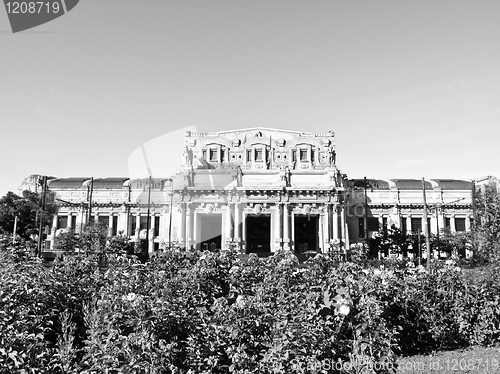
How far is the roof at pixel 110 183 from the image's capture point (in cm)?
6653

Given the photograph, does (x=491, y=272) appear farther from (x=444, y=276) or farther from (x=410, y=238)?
(x=410, y=238)

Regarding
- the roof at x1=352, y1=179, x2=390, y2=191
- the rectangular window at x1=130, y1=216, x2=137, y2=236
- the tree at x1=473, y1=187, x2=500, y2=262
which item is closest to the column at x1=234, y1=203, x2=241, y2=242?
the rectangular window at x1=130, y1=216, x2=137, y2=236

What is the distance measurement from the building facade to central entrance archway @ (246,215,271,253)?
0.15m

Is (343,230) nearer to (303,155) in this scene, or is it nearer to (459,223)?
(303,155)

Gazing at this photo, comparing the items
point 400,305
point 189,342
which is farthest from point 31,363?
point 400,305

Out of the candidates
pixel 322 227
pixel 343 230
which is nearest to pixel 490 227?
pixel 322 227

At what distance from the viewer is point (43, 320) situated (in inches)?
317

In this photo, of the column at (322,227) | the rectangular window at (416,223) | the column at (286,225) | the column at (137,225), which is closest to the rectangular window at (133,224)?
the column at (137,225)

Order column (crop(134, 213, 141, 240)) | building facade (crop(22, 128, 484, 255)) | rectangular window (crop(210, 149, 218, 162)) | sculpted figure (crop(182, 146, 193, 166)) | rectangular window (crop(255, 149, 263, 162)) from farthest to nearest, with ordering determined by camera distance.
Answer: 1. rectangular window (crop(210, 149, 218, 162))
2. column (crop(134, 213, 141, 240))
3. rectangular window (crop(255, 149, 263, 162))
4. sculpted figure (crop(182, 146, 193, 166))
5. building facade (crop(22, 128, 484, 255))

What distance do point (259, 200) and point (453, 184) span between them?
3285 cm

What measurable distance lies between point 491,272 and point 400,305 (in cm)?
360

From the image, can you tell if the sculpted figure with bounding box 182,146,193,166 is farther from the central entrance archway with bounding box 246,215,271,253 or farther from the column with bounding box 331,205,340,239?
the column with bounding box 331,205,340,239

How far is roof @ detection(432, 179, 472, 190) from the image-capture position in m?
65.3

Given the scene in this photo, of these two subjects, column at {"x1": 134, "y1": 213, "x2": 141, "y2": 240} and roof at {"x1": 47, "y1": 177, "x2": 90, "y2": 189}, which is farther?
roof at {"x1": 47, "y1": 177, "x2": 90, "y2": 189}
